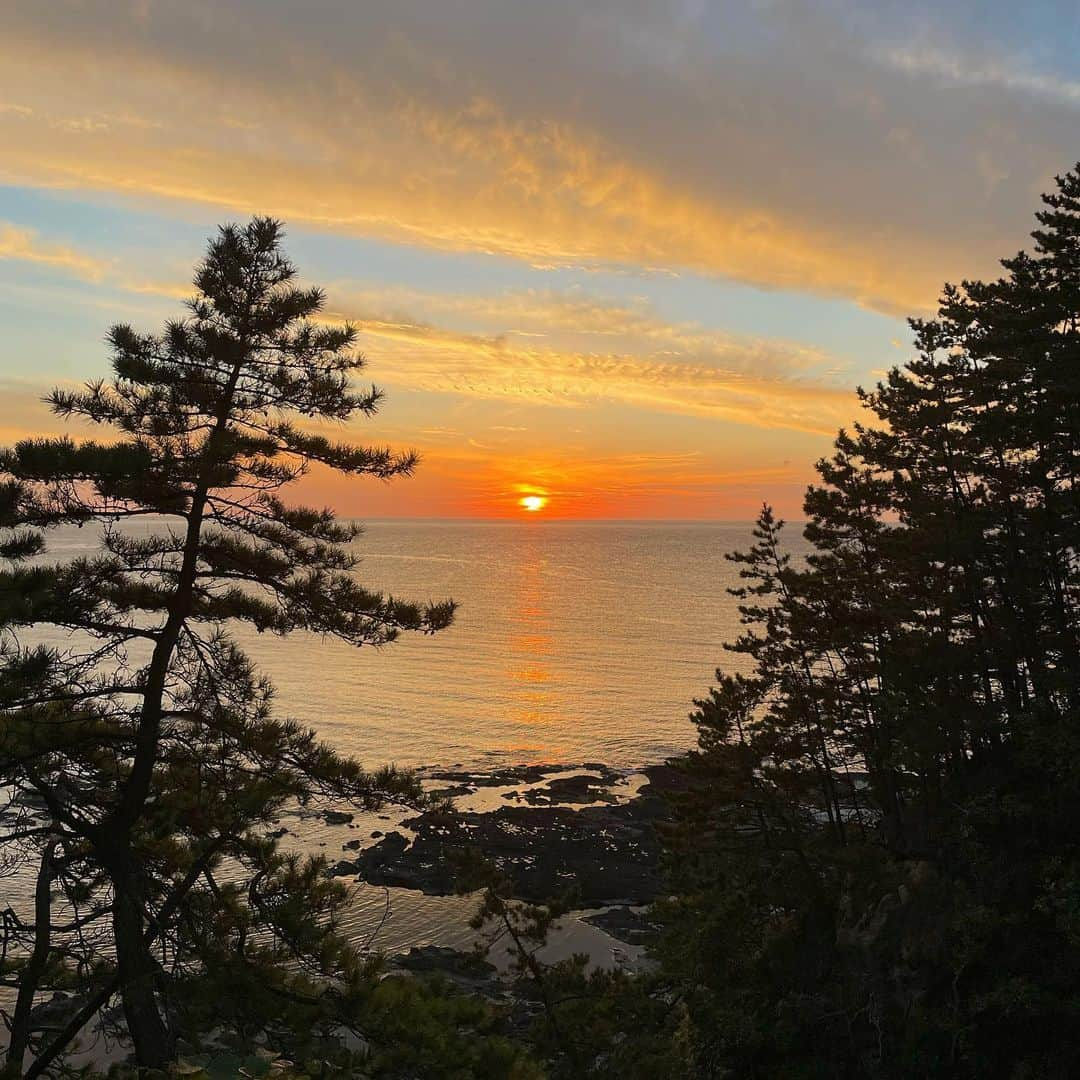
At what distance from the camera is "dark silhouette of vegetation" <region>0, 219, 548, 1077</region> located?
8570 millimetres

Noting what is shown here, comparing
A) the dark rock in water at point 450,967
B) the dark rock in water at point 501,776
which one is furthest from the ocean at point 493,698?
the dark rock in water at point 501,776

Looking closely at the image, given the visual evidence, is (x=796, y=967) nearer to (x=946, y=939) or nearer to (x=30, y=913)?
(x=946, y=939)

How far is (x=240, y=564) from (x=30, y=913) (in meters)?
23.9

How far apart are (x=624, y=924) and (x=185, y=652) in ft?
77.4

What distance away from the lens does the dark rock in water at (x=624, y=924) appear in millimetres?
28047

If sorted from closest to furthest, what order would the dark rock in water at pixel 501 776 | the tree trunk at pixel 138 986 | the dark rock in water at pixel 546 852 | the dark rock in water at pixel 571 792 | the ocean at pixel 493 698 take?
the tree trunk at pixel 138 986
the ocean at pixel 493 698
the dark rock in water at pixel 546 852
the dark rock in water at pixel 571 792
the dark rock in water at pixel 501 776

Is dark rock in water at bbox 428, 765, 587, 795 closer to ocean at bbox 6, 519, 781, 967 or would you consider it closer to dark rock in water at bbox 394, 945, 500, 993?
ocean at bbox 6, 519, 781, 967

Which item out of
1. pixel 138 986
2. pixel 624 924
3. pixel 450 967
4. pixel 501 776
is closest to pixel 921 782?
pixel 624 924

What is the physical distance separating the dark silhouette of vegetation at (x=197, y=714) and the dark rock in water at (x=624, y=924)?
20307mm

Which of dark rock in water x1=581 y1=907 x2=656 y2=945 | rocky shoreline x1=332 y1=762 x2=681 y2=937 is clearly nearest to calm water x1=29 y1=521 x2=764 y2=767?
rocky shoreline x1=332 y1=762 x2=681 y2=937

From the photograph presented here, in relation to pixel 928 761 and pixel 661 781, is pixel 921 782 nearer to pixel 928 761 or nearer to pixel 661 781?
pixel 928 761

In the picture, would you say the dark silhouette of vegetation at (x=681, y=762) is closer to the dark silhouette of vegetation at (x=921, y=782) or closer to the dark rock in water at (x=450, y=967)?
the dark silhouette of vegetation at (x=921, y=782)

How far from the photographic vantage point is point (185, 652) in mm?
11445

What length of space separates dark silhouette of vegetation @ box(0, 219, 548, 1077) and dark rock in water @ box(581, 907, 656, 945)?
20307mm
